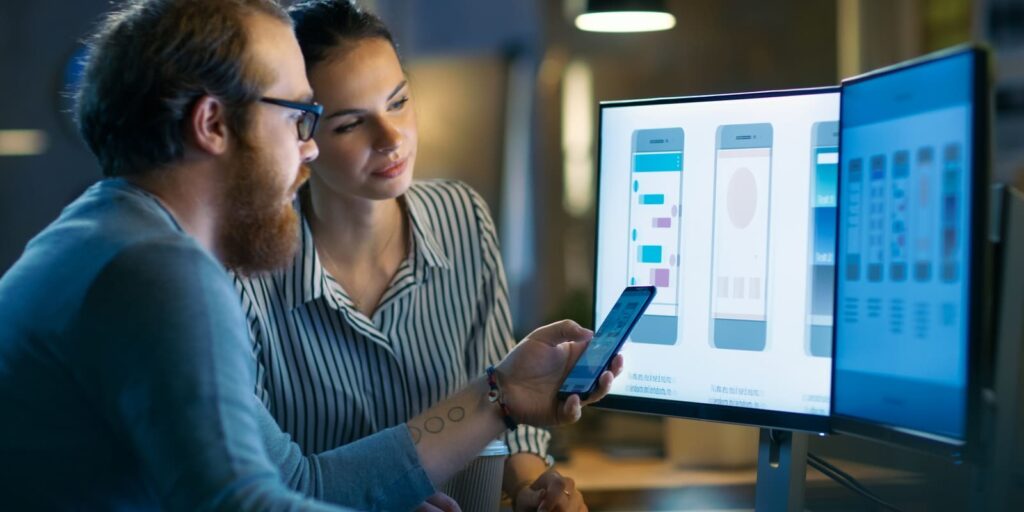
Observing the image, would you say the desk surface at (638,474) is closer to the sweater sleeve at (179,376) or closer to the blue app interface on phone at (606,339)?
the blue app interface on phone at (606,339)

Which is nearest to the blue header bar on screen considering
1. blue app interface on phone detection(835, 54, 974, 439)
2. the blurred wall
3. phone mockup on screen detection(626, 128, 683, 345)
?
blue app interface on phone detection(835, 54, 974, 439)

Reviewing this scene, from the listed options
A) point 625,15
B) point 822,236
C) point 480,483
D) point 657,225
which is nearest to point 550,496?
point 480,483

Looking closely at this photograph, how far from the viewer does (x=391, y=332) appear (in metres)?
1.64

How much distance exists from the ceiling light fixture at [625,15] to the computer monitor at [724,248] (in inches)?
63.2

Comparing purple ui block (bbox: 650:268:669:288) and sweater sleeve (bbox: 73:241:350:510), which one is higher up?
purple ui block (bbox: 650:268:669:288)

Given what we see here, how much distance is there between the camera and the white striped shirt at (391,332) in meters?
1.57

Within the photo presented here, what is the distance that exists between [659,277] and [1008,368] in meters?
0.40

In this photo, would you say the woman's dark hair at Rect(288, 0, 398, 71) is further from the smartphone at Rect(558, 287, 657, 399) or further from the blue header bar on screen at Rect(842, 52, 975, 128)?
the blue header bar on screen at Rect(842, 52, 975, 128)

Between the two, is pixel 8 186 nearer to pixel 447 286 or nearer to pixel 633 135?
pixel 447 286

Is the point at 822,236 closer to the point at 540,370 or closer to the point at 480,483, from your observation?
the point at 540,370

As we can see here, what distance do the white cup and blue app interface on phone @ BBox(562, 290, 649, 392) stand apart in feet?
0.90

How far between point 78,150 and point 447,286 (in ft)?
8.69

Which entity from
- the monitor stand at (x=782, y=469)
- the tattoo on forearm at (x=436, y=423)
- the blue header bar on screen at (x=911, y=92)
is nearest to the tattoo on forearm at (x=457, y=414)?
the tattoo on forearm at (x=436, y=423)

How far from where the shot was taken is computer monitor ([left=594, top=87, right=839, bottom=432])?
1229mm
